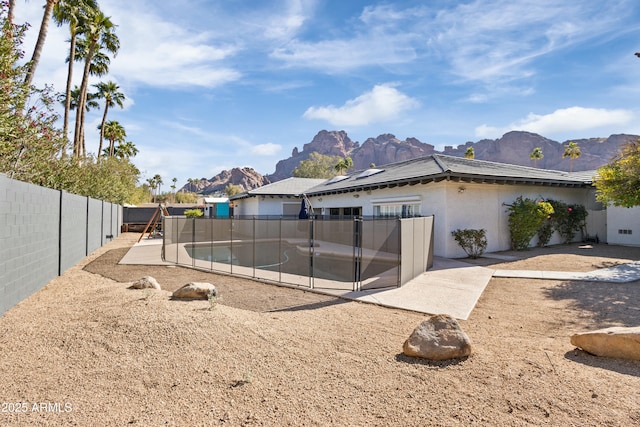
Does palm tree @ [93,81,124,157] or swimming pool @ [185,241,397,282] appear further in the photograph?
palm tree @ [93,81,124,157]

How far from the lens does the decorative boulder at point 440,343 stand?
11.8 ft

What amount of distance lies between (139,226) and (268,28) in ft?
73.2

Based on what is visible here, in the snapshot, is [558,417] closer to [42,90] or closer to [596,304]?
[596,304]

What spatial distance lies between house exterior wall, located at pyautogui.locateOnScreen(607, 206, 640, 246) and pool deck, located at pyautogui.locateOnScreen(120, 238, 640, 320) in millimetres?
6139

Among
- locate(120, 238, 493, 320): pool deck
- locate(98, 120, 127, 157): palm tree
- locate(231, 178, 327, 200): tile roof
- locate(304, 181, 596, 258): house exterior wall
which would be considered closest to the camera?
A: locate(120, 238, 493, 320): pool deck

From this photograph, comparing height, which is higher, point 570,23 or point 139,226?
point 570,23

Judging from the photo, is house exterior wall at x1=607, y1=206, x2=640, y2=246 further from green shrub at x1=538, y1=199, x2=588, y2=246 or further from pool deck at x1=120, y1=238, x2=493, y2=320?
pool deck at x1=120, y1=238, x2=493, y2=320

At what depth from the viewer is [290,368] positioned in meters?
3.47

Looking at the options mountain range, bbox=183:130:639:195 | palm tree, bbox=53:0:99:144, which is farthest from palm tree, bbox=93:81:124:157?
mountain range, bbox=183:130:639:195

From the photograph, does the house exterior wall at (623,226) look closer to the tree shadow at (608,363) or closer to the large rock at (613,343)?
the large rock at (613,343)

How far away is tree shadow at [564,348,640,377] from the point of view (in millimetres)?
3291

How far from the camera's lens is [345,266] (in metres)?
11.9

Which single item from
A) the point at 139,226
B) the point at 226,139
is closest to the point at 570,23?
the point at 226,139

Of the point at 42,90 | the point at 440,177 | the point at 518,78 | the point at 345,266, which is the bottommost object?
the point at 345,266
